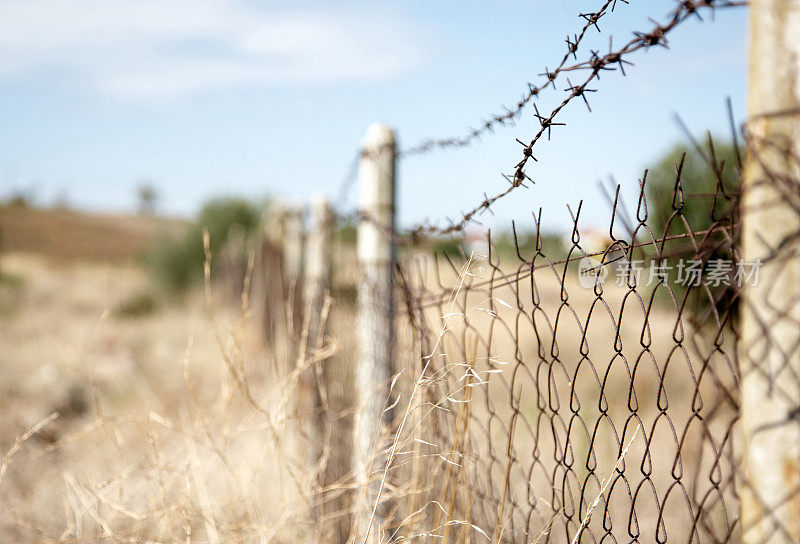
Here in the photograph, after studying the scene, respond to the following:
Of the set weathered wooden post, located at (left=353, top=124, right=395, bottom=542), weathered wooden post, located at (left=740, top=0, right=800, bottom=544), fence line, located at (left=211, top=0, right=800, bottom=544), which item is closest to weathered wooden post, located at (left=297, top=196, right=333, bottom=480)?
fence line, located at (left=211, top=0, right=800, bottom=544)

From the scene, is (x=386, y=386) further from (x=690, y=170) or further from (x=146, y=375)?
(x=690, y=170)

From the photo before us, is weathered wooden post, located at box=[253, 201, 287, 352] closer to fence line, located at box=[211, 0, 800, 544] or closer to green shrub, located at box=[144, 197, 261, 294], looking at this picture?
fence line, located at box=[211, 0, 800, 544]

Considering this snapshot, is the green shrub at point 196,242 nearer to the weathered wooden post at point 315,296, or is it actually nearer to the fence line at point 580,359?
the weathered wooden post at point 315,296

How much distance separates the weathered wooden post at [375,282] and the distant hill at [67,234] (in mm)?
32584

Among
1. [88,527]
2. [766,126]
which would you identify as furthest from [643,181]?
[88,527]

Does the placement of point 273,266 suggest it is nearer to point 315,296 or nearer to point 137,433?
point 137,433

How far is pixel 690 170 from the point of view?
26.8 ft

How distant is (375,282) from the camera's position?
2342 millimetres

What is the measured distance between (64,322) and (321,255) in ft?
32.0

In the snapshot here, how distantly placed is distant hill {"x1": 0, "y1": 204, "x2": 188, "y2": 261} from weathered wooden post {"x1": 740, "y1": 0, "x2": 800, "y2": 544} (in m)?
34.3

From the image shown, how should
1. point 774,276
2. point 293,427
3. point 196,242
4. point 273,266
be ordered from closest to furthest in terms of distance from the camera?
1. point 774,276
2. point 293,427
3. point 273,266
4. point 196,242

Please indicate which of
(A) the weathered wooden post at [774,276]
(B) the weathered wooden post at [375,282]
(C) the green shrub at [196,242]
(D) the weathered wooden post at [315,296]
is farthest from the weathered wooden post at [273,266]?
(C) the green shrub at [196,242]

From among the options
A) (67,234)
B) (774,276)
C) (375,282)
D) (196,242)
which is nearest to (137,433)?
(375,282)

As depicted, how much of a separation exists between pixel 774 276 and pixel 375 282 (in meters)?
1.70
